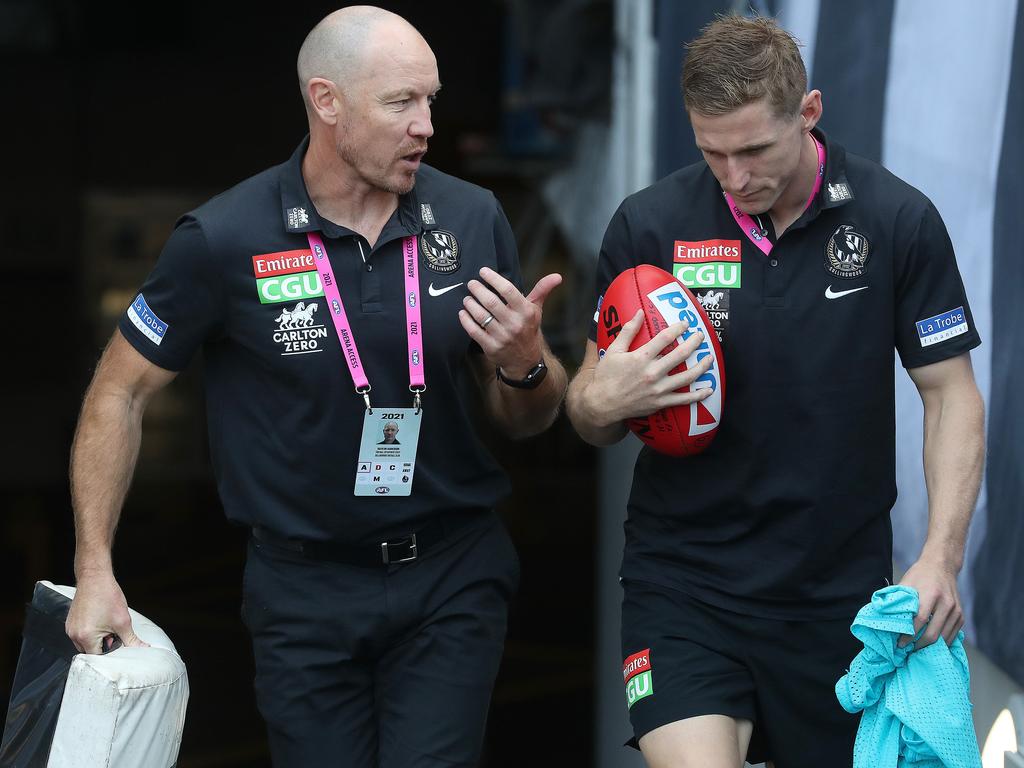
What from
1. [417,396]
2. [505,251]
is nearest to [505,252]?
[505,251]

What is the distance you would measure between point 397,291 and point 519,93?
716cm

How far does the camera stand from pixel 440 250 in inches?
117

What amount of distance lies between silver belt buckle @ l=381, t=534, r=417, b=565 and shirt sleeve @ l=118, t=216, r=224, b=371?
1.84 feet

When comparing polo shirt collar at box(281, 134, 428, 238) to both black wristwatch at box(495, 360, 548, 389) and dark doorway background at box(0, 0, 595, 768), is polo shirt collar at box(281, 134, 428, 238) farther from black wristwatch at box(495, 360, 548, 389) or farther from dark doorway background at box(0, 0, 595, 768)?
dark doorway background at box(0, 0, 595, 768)

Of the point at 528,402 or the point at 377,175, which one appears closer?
the point at 377,175

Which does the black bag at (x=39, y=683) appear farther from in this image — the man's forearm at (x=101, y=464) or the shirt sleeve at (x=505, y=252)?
the shirt sleeve at (x=505, y=252)

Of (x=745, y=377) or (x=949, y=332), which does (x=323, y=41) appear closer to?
(x=745, y=377)

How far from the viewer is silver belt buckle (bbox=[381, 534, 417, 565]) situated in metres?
2.95

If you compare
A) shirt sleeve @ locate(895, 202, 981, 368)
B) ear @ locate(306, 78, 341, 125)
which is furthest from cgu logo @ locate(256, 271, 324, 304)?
shirt sleeve @ locate(895, 202, 981, 368)

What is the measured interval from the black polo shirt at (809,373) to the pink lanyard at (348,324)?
494mm

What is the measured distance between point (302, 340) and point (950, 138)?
4.61 feet

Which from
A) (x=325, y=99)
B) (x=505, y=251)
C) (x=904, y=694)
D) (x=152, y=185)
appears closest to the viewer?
(x=904, y=694)

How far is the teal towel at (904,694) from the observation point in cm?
244

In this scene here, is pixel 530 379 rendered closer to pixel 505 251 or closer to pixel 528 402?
pixel 528 402
